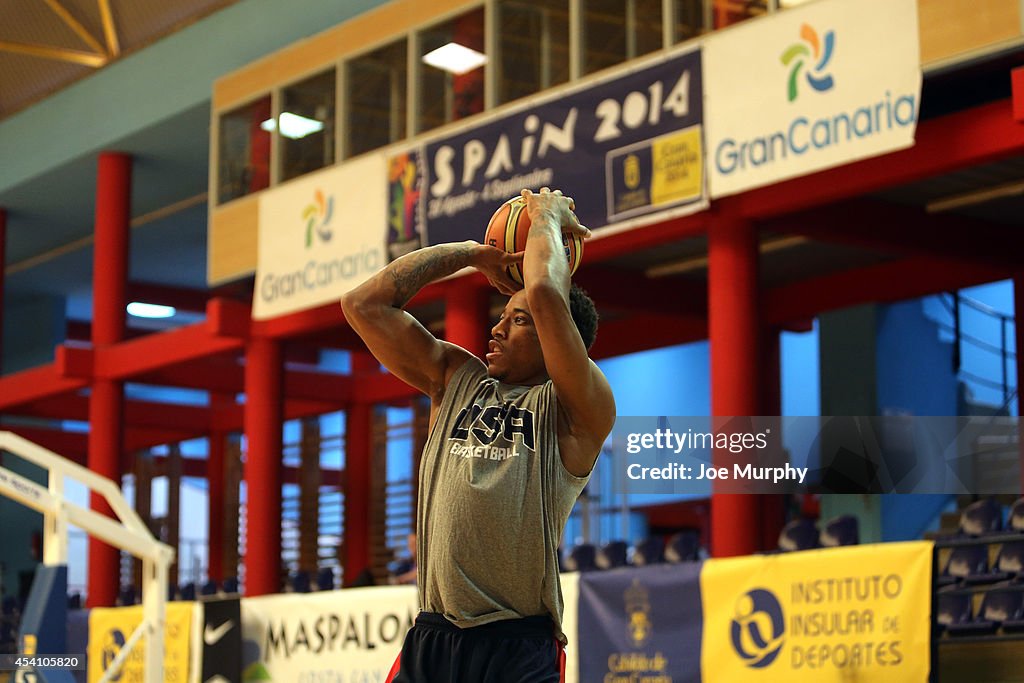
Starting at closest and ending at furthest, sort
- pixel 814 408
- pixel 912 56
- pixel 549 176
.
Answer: pixel 912 56
pixel 549 176
pixel 814 408

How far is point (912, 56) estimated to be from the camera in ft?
29.0

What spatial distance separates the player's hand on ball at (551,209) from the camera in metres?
3.90

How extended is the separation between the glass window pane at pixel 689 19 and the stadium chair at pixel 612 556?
3.91 m

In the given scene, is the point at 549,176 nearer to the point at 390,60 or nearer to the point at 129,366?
the point at 390,60

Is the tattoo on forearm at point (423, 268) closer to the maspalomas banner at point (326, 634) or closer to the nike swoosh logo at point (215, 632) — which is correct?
the maspalomas banner at point (326, 634)

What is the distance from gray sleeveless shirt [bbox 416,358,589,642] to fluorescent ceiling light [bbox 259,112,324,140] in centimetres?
1034

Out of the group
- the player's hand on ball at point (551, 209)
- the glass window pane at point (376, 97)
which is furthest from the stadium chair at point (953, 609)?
the glass window pane at point (376, 97)

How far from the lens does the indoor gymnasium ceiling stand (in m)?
16.4

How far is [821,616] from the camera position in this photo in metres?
8.28

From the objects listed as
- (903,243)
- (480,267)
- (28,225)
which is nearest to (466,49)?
(903,243)

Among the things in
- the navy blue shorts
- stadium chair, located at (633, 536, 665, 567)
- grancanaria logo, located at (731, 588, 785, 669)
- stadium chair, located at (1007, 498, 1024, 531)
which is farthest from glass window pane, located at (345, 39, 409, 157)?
the navy blue shorts

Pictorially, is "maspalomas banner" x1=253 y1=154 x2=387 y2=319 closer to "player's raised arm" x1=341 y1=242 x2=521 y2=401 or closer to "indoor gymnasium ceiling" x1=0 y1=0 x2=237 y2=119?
"indoor gymnasium ceiling" x1=0 y1=0 x2=237 y2=119

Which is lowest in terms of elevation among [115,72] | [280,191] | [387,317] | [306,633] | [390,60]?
[306,633]

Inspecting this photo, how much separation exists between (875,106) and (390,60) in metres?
5.47
